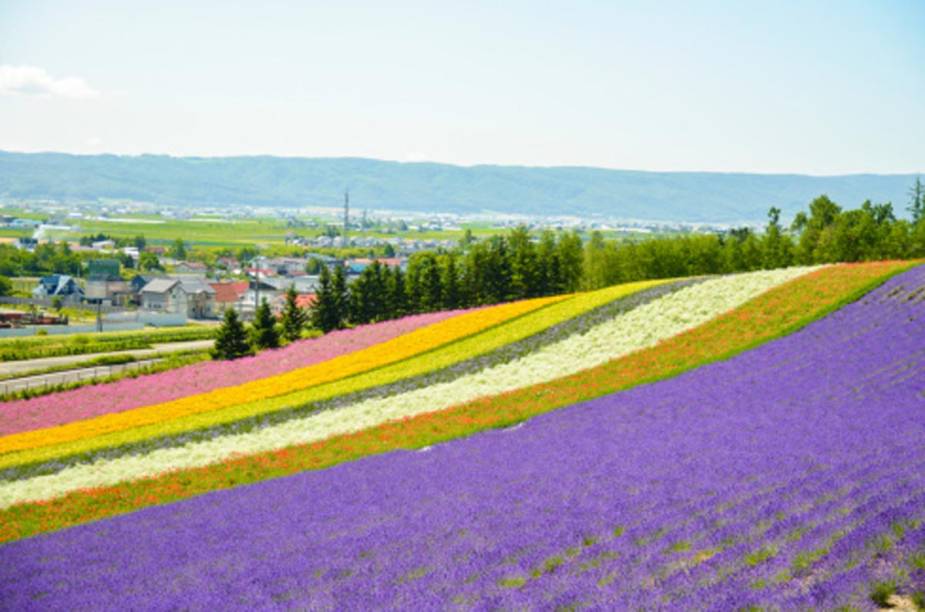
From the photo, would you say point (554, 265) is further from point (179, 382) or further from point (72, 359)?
point (72, 359)

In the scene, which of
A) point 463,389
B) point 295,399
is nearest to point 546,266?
point 295,399

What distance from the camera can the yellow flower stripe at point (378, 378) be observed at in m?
37.2

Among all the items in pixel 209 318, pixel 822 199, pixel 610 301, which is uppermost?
pixel 822 199

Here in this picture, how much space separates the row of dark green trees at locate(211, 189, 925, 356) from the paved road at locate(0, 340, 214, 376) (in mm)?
11740

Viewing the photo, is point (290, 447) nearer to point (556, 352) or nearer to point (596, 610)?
point (556, 352)

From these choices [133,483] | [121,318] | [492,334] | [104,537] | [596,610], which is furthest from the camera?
[121,318]

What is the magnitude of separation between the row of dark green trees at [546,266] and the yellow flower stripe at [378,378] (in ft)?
95.5

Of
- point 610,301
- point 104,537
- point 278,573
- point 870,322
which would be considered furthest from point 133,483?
point 610,301

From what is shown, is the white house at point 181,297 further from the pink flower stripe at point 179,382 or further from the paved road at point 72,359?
the pink flower stripe at point 179,382

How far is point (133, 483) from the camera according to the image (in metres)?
27.3

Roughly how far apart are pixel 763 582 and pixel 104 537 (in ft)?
46.9

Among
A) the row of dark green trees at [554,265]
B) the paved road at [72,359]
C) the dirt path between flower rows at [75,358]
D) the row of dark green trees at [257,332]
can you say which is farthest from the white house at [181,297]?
the row of dark green trees at [257,332]

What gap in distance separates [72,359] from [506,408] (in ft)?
185

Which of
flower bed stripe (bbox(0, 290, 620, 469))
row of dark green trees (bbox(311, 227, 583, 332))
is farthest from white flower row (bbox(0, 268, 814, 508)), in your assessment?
row of dark green trees (bbox(311, 227, 583, 332))
